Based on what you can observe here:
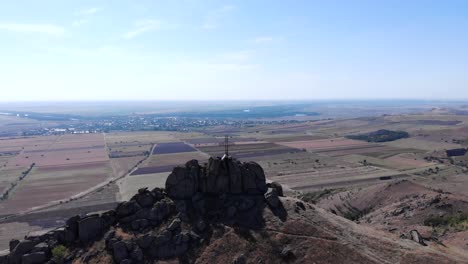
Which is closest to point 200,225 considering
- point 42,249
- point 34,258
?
point 42,249

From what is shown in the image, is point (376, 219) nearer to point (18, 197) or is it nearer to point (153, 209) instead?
point (153, 209)

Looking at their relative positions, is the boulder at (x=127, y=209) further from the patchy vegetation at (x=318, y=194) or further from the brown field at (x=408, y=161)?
the brown field at (x=408, y=161)

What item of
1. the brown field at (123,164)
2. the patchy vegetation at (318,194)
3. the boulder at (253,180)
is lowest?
the brown field at (123,164)

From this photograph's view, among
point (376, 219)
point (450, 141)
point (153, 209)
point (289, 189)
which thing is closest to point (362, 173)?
point (289, 189)

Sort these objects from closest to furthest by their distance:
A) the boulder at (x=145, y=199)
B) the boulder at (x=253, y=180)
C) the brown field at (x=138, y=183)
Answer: the boulder at (x=145, y=199) → the boulder at (x=253, y=180) → the brown field at (x=138, y=183)

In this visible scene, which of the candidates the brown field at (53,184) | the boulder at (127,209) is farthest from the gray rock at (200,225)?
the brown field at (53,184)

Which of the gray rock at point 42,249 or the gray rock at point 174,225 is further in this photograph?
Answer: the gray rock at point 174,225

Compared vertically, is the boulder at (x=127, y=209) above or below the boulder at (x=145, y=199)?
below

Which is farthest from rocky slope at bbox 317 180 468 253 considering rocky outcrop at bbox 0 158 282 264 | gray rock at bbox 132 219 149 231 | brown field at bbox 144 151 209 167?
brown field at bbox 144 151 209 167
